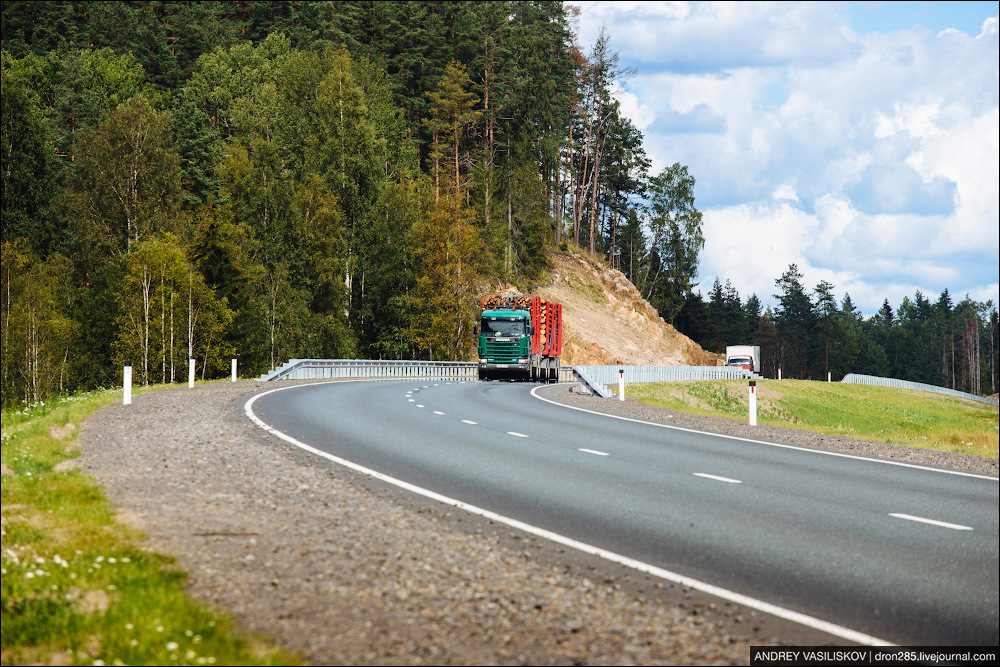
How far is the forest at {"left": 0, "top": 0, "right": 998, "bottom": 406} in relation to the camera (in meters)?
55.6

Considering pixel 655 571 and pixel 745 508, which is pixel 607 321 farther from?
pixel 655 571

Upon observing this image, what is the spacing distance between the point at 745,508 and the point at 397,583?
4564 millimetres

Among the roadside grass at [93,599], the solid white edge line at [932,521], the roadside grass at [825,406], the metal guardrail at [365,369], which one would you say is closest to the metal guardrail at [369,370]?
the metal guardrail at [365,369]

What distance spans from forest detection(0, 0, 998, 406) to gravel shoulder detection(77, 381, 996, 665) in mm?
46026

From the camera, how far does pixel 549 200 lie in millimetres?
86812

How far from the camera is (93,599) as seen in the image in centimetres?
608

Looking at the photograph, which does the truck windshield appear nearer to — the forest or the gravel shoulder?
the forest

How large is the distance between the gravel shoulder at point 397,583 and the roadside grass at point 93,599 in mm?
250

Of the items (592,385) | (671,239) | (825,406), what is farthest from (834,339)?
(592,385)

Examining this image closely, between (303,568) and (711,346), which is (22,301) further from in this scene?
(711,346)

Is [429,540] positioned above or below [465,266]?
below

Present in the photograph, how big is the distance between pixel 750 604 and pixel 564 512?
335 cm

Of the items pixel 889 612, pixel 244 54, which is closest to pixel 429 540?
pixel 889 612

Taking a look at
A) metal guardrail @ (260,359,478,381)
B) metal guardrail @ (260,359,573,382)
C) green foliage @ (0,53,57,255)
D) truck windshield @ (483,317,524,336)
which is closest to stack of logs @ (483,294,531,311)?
truck windshield @ (483,317,524,336)
